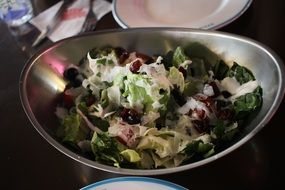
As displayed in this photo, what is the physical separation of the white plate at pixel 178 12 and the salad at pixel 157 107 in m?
0.14

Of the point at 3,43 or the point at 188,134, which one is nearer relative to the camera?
the point at 188,134

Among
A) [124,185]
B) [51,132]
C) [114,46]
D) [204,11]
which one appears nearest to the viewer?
[124,185]

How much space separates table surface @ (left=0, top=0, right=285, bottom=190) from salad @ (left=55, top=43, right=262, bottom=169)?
28 mm

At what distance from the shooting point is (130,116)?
0.62 meters

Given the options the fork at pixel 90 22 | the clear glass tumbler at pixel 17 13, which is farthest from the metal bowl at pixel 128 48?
the clear glass tumbler at pixel 17 13

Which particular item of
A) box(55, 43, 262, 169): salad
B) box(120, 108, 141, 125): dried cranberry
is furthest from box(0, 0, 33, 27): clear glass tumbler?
box(120, 108, 141, 125): dried cranberry

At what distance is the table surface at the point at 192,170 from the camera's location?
570 millimetres

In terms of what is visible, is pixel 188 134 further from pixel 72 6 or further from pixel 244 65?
pixel 72 6

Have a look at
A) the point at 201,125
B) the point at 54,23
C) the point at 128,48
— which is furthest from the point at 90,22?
the point at 201,125

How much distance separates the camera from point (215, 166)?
57 cm

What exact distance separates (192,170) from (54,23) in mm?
500

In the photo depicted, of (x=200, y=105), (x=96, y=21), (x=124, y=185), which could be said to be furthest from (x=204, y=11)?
(x=124, y=185)

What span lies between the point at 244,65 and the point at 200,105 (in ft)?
0.36

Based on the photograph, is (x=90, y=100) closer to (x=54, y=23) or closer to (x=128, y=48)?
(x=128, y=48)
